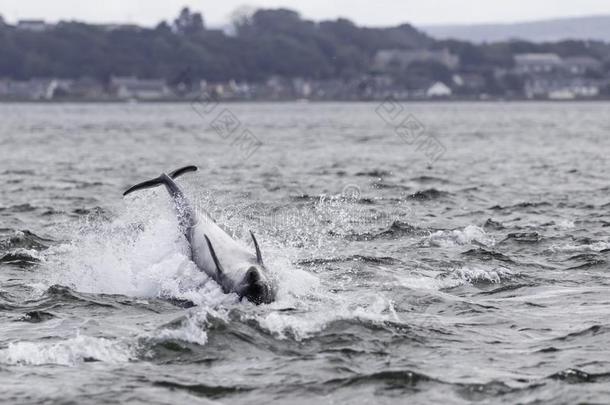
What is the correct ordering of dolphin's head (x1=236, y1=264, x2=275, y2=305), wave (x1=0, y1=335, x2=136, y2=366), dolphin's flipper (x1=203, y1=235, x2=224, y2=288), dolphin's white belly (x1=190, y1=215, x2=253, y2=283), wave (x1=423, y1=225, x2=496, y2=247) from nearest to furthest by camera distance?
1. wave (x1=0, y1=335, x2=136, y2=366)
2. dolphin's head (x1=236, y1=264, x2=275, y2=305)
3. dolphin's flipper (x1=203, y1=235, x2=224, y2=288)
4. dolphin's white belly (x1=190, y1=215, x2=253, y2=283)
5. wave (x1=423, y1=225, x2=496, y2=247)

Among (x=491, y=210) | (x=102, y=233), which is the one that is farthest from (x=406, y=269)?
(x=491, y=210)

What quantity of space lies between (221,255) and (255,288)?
1515 mm

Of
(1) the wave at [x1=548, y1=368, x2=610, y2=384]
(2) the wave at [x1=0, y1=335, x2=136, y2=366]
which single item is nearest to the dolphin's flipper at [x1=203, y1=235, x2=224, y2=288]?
(2) the wave at [x1=0, y1=335, x2=136, y2=366]

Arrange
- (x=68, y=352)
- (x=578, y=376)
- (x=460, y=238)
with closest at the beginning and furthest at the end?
(x=578, y=376), (x=68, y=352), (x=460, y=238)

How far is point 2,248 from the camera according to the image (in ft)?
66.7

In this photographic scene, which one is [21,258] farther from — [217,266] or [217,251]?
[217,266]

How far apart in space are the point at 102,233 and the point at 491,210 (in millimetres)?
9507

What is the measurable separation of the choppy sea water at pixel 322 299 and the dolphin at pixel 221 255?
22 cm

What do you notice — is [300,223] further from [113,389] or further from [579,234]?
[113,389]

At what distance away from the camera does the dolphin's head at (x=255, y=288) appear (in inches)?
583

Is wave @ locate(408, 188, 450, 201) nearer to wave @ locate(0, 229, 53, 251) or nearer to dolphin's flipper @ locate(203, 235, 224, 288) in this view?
wave @ locate(0, 229, 53, 251)

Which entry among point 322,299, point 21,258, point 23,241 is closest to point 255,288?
point 322,299

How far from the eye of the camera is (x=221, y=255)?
16156 millimetres

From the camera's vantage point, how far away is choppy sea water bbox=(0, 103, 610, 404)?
11.8 metres
